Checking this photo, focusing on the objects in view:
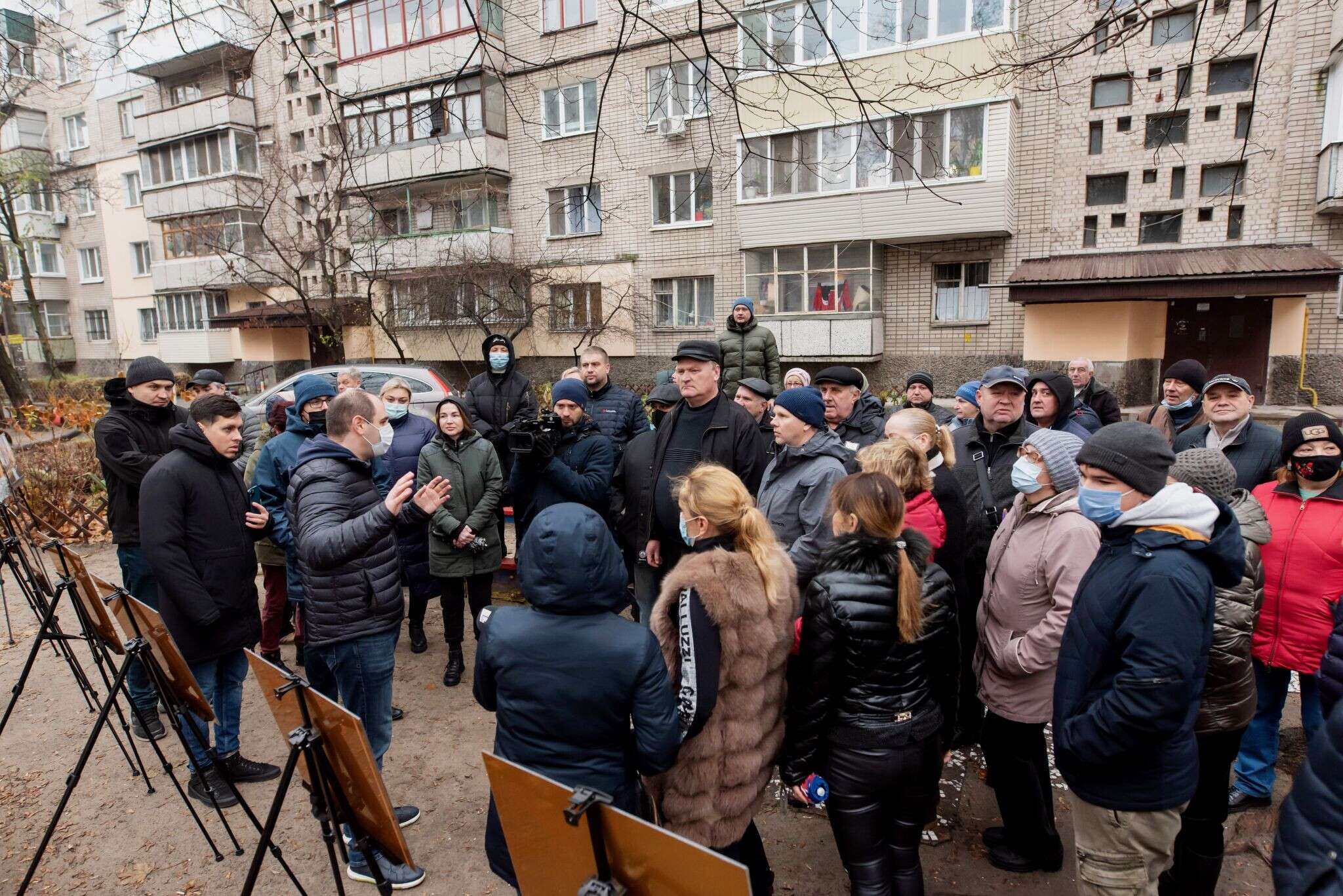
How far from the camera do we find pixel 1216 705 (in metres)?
2.50

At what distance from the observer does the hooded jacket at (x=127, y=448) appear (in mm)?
4387

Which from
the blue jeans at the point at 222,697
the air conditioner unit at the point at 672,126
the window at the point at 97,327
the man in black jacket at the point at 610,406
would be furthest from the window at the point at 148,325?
the blue jeans at the point at 222,697

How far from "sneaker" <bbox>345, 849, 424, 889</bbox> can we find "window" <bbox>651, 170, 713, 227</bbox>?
18265mm

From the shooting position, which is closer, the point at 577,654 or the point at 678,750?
the point at 577,654

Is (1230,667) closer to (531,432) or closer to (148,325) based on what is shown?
(531,432)

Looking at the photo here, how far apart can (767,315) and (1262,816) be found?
16291 millimetres

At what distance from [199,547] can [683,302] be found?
18029 millimetres

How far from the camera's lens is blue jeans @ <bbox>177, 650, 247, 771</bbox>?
137 inches

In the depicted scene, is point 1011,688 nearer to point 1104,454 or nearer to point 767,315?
point 1104,454

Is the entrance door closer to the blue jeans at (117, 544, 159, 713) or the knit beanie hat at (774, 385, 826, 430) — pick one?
the knit beanie hat at (774, 385, 826, 430)

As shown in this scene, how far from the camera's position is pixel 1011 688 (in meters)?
2.80

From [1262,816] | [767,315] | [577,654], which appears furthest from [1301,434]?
[767,315]

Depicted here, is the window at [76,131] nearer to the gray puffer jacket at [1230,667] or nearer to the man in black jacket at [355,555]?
the man in black jacket at [355,555]

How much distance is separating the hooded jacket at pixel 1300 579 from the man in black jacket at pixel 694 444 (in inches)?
93.7
